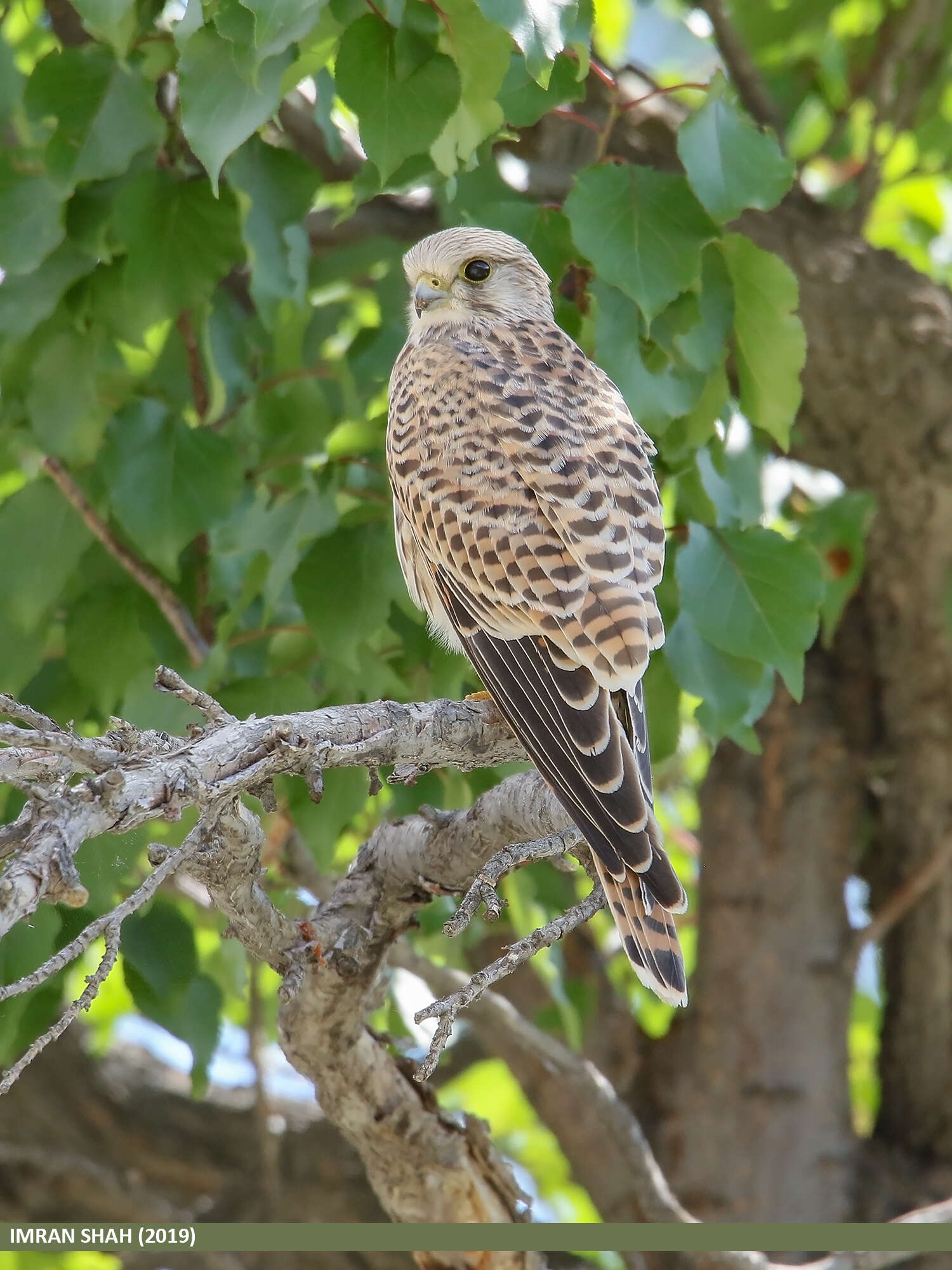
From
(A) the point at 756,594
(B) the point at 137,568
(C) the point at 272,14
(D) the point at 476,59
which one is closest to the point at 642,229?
(D) the point at 476,59

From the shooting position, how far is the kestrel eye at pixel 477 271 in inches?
105

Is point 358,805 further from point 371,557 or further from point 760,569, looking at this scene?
point 760,569

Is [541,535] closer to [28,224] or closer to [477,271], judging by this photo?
[477,271]

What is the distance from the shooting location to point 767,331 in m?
2.50

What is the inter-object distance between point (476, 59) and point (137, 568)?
1.32 metres

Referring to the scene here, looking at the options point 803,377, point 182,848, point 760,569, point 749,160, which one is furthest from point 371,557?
point 803,377

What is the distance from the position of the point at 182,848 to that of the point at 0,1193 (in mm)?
Answer: 3287

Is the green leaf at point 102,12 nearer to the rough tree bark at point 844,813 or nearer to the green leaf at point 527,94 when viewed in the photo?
the green leaf at point 527,94

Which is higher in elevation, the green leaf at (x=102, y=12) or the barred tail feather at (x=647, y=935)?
the green leaf at (x=102, y=12)

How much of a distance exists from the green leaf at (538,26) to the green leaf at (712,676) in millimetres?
975

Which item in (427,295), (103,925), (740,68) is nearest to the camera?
(103,925)

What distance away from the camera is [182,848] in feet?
4.91

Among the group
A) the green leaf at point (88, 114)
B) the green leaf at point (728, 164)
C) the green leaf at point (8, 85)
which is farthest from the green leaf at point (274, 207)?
the green leaf at point (728, 164)

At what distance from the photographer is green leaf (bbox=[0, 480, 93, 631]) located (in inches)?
107
